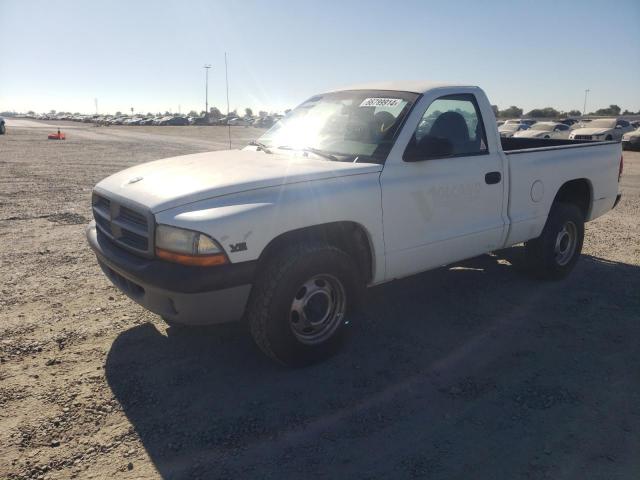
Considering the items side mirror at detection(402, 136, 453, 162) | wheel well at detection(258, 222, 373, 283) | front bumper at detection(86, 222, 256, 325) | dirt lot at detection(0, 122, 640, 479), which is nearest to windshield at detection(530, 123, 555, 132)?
dirt lot at detection(0, 122, 640, 479)

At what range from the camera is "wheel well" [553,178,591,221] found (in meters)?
5.44

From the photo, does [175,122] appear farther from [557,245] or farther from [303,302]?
[303,302]

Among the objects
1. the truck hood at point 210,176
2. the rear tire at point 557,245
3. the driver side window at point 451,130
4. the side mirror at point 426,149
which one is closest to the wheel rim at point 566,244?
the rear tire at point 557,245

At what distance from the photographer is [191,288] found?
9.34 ft

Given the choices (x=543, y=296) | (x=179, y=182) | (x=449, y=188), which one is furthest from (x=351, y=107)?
(x=543, y=296)

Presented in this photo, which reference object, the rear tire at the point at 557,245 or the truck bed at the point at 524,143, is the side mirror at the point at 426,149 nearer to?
the rear tire at the point at 557,245

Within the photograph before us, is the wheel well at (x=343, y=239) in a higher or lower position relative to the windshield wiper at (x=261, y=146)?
lower

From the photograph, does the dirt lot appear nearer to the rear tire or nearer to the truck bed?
the rear tire

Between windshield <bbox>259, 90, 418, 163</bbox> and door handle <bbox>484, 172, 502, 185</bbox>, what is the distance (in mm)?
927

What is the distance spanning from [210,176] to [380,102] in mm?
1590

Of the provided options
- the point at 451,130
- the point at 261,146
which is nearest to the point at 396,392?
the point at 451,130

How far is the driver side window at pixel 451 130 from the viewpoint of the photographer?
3748mm

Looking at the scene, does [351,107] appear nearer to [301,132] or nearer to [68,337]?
[301,132]

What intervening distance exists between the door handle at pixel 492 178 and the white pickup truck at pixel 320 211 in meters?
0.02
